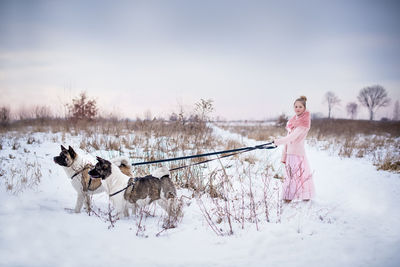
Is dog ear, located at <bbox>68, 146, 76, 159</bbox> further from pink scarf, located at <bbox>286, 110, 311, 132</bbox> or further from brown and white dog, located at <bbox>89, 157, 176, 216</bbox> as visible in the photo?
pink scarf, located at <bbox>286, 110, 311, 132</bbox>

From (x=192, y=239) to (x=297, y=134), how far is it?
2482mm

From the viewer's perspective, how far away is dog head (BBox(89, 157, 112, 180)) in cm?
271

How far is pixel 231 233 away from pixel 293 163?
75.6 inches

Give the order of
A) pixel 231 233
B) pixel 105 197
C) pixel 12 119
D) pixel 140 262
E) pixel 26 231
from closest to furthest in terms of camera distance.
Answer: pixel 140 262 → pixel 26 231 → pixel 231 233 → pixel 105 197 → pixel 12 119

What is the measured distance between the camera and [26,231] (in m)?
2.65

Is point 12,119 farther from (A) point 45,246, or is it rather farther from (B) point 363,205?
(B) point 363,205

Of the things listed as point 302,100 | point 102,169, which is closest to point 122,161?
point 102,169

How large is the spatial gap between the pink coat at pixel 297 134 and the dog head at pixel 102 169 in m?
2.68

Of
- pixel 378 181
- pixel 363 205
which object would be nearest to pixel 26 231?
pixel 363 205

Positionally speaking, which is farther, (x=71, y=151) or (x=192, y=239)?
(x=71, y=151)

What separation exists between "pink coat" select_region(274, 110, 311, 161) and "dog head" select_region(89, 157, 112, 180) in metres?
2.68

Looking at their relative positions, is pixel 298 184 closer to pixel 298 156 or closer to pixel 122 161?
pixel 298 156

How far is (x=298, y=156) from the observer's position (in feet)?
13.3

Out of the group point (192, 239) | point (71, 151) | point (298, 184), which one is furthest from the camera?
point (298, 184)
